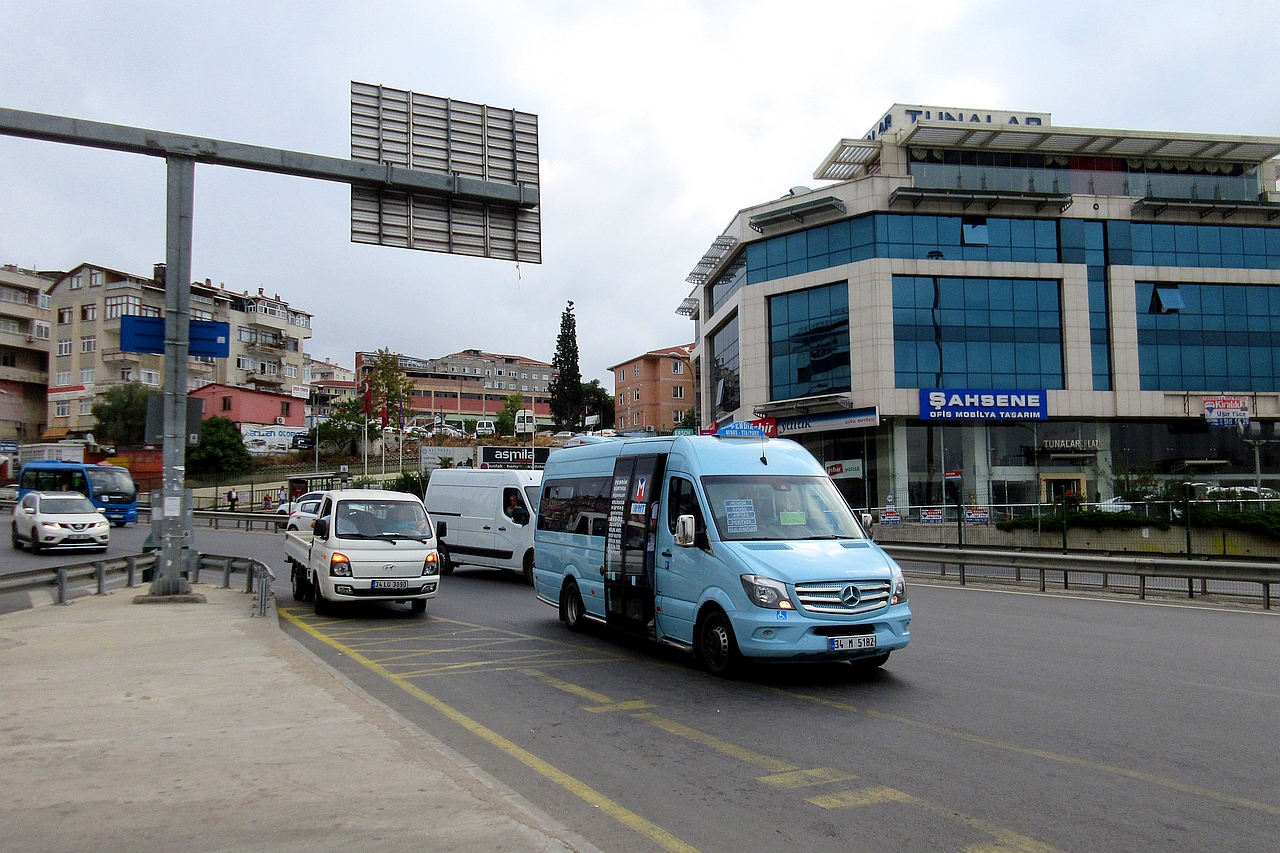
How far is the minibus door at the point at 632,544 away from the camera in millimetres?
9984

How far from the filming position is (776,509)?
9258mm

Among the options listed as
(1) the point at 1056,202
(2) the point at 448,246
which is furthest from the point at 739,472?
→ (1) the point at 1056,202

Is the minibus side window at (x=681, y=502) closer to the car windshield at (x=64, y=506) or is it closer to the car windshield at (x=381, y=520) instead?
the car windshield at (x=381, y=520)

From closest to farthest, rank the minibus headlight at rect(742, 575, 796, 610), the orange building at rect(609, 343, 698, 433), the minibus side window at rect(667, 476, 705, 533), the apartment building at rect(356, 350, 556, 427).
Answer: the minibus headlight at rect(742, 575, 796, 610) < the minibus side window at rect(667, 476, 705, 533) < the orange building at rect(609, 343, 698, 433) < the apartment building at rect(356, 350, 556, 427)

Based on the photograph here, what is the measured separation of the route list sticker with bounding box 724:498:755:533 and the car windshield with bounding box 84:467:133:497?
3478 cm

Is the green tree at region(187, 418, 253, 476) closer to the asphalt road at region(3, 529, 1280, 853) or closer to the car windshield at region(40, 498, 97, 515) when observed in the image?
the car windshield at region(40, 498, 97, 515)

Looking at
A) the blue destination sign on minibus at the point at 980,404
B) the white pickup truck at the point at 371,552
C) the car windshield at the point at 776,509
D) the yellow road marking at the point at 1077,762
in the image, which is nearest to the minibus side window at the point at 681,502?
the car windshield at the point at 776,509

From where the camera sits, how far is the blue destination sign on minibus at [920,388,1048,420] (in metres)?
43.0

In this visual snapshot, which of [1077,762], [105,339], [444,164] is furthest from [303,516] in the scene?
[105,339]

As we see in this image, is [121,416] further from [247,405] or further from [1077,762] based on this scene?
[1077,762]

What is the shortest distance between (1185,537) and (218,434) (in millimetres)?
63122

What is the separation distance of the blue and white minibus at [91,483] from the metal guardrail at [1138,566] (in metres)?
31.9

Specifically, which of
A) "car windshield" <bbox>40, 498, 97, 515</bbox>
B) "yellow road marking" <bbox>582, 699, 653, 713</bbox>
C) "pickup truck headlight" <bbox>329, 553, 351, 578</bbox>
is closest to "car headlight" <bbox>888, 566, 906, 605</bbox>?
"yellow road marking" <bbox>582, 699, 653, 713</bbox>

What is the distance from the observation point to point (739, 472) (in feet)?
31.3
